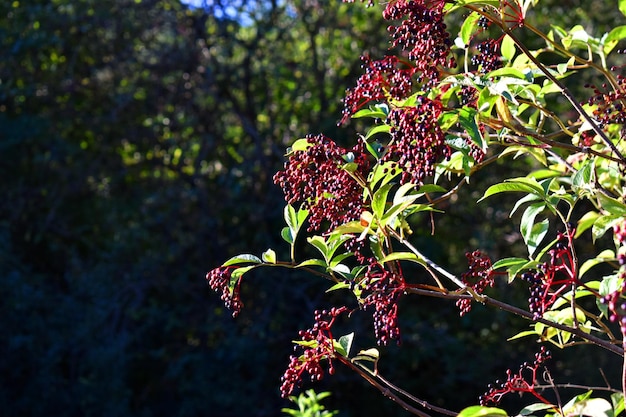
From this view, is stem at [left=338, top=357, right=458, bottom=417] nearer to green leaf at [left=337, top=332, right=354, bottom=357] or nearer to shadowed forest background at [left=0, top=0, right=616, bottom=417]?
green leaf at [left=337, top=332, right=354, bottom=357]

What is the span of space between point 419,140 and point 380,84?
30 centimetres

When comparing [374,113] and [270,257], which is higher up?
[374,113]

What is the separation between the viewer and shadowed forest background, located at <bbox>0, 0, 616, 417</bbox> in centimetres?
489

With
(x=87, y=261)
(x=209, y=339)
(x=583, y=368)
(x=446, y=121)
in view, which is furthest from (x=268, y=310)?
(x=446, y=121)

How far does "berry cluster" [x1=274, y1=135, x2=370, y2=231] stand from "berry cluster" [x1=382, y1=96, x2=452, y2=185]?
16cm

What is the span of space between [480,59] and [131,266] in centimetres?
401

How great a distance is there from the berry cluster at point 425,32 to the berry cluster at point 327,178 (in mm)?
195

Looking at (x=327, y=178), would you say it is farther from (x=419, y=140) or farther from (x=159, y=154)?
(x=159, y=154)

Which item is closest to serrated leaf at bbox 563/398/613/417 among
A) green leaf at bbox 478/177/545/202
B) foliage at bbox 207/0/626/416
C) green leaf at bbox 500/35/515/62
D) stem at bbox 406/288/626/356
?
foliage at bbox 207/0/626/416

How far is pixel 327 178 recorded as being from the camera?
1.36 m

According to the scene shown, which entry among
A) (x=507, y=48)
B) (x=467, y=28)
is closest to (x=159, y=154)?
(x=507, y=48)

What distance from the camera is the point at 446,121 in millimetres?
1240

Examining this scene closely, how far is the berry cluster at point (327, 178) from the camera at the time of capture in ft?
4.44

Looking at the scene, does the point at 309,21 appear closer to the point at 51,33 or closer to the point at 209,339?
the point at 51,33
